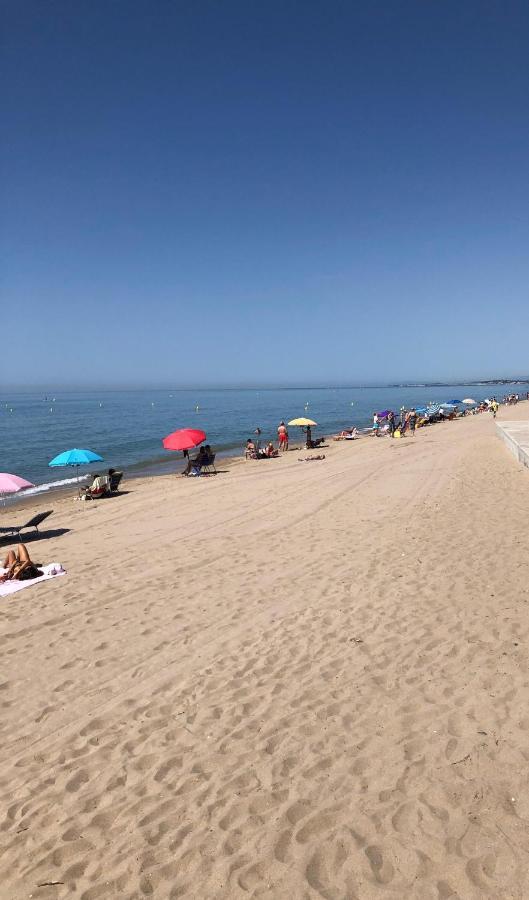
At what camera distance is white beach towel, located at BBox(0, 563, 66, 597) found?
800cm

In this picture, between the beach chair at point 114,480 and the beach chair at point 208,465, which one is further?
the beach chair at point 208,465

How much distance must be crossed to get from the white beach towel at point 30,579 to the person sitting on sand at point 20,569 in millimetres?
89

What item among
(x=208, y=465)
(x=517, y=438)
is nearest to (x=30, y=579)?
(x=208, y=465)

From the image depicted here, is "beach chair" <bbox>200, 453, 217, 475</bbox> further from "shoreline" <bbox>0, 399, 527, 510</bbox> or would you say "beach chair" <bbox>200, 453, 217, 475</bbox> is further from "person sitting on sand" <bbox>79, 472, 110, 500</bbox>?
"person sitting on sand" <bbox>79, 472, 110, 500</bbox>

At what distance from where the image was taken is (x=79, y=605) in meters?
7.33

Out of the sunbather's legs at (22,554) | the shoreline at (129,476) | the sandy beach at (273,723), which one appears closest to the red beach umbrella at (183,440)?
the shoreline at (129,476)

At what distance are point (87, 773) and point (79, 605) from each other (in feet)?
11.7

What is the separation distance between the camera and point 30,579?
27.7 feet

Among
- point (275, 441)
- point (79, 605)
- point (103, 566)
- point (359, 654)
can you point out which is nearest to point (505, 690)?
point (359, 654)

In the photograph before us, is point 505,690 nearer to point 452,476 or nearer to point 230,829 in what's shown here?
point 230,829

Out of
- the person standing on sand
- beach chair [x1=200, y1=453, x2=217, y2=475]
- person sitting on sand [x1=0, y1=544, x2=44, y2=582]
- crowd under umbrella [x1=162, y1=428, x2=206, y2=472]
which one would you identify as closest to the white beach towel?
person sitting on sand [x1=0, y1=544, x2=44, y2=582]

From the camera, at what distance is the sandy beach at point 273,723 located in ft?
10.4

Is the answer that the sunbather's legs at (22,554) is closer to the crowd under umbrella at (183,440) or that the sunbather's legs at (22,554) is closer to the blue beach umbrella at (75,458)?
the blue beach umbrella at (75,458)

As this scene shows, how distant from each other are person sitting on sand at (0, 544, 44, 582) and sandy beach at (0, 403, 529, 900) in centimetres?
72
